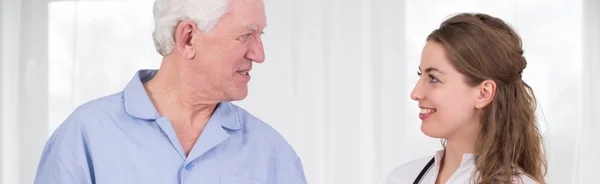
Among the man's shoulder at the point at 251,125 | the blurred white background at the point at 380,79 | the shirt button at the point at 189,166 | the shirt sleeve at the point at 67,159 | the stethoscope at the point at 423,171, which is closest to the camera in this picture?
the shirt sleeve at the point at 67,159

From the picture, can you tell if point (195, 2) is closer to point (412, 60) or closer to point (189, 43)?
point (189, 43)

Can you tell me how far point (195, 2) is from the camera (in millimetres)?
1834

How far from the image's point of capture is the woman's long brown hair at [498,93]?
2113 millimetres

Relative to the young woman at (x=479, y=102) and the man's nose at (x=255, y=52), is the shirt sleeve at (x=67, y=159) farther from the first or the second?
the young woman at (x=479, y=102)

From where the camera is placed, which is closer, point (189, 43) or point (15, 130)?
point (189, 43)

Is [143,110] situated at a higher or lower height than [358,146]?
higher

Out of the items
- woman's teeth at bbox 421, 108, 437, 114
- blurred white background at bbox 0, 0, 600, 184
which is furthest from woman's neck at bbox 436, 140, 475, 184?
blurred white background at bbox 0, 0, 600, 184

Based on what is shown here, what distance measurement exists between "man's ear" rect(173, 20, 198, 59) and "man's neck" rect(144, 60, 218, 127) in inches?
1.9

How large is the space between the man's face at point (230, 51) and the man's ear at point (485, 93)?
1.97 ft

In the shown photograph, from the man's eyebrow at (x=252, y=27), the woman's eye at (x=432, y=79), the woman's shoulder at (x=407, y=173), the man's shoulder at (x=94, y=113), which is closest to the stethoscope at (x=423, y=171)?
the woman's shoulder at (x=407, y=173)

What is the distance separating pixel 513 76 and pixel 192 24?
0.85m

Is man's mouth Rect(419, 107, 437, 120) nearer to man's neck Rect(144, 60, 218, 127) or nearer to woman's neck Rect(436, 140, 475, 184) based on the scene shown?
woman's neck Rect(436, 140, 475, 184)

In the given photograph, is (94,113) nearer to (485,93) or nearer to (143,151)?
(143,151)

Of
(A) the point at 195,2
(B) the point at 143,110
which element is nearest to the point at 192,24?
(A) the point at 195,2
